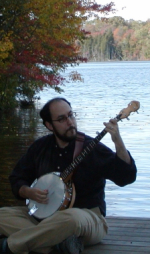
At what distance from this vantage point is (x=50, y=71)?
2472 centimetres

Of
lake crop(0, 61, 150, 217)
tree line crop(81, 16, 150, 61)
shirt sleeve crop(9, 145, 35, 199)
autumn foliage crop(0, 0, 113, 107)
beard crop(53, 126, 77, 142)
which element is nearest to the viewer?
beard crop(53, 126, 77, 142)

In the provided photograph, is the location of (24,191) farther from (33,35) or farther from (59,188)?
(33,35)

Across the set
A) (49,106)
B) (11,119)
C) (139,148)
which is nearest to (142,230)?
(49,106)

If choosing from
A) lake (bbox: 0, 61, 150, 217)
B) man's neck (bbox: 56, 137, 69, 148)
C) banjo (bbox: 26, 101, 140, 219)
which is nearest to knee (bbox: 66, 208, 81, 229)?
banjo (bbox: 26, 101, 140, 219)

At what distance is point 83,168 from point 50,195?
1.05ft

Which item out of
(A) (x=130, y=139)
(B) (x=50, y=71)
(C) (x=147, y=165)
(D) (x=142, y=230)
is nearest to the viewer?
(D) (x=142, y=230)

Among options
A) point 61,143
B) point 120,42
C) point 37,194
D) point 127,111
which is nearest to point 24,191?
point 37,194

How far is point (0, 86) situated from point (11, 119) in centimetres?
128

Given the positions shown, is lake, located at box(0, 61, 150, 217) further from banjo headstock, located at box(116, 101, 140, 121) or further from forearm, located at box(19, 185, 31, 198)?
banjo headstock, located at box(116, 101, 140, 121)

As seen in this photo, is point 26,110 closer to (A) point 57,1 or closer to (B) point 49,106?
(A) point 57,1

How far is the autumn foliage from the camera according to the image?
18.1 metres

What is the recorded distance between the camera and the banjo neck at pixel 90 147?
4.55 m

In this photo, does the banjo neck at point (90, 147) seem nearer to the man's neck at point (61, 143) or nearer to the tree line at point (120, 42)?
the man's neck at point (61, 143)

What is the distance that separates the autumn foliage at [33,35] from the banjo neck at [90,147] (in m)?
12.6
